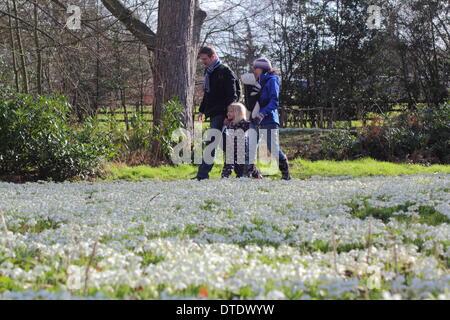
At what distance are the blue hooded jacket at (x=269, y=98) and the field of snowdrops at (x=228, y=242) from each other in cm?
182

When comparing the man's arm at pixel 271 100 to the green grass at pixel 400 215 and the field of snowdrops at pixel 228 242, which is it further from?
the green grass at pixel 400 215

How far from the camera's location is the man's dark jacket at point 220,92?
33.1 ft

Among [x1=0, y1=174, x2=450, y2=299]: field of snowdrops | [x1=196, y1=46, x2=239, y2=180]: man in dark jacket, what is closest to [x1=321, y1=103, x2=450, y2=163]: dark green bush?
[x1=196, y1=46, x2=239, y2=180]: man in dark jacket

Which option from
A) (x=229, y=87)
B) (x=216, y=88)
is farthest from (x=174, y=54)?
(x=229, y=87)

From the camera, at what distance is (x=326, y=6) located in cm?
2386

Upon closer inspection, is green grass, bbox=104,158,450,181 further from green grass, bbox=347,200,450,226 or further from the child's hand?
green grass, bbox=347,200,450,226

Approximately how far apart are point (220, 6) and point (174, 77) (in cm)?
922

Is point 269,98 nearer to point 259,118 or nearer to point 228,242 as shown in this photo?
point 259,118

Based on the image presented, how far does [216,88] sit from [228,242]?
5.86 m

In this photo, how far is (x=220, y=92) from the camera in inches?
401
